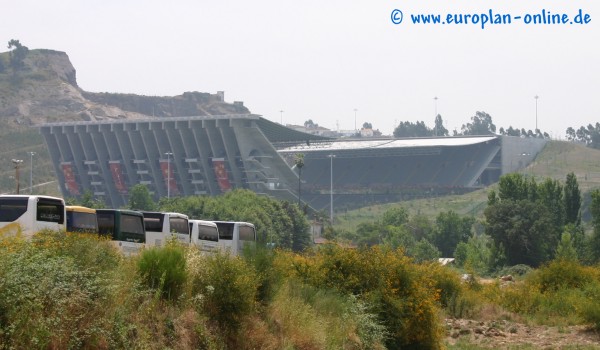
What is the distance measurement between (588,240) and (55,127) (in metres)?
89.4

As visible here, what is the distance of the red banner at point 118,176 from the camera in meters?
142

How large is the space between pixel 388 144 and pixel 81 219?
12016 centimetres

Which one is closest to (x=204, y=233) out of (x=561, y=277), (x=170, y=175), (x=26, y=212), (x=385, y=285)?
(x=26, y=212)

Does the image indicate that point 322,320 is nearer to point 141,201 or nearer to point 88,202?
point 88,202

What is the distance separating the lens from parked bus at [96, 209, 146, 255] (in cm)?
3369

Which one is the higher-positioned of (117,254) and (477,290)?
(117,254)

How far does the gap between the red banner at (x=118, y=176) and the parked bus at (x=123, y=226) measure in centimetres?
10844

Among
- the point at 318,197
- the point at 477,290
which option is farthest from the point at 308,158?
the point at 477,290

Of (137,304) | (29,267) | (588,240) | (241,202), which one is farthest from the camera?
(241,202)

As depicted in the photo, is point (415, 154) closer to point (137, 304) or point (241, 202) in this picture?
point (241, 202)

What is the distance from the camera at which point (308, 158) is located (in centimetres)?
15112

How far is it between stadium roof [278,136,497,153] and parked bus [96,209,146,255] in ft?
352

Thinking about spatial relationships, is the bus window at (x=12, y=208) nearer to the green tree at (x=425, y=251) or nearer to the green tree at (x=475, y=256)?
the green tree at (x=475, y=256)

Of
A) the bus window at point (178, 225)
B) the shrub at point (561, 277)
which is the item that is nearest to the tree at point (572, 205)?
the shrub at point (561, 277)
